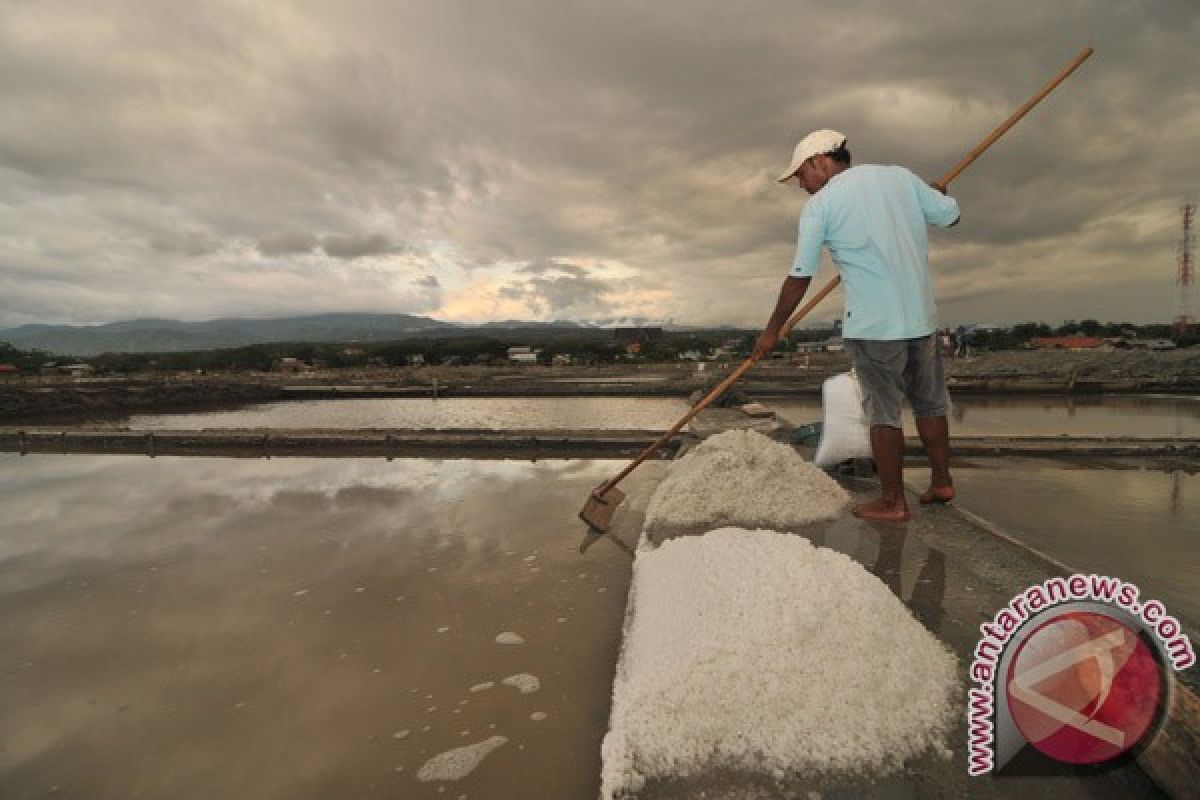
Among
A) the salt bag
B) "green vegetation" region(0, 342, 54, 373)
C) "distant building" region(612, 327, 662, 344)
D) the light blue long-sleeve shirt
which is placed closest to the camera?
the light blue long-sleeve shirt

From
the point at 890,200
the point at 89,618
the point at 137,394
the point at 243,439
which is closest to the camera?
the point at 890,200

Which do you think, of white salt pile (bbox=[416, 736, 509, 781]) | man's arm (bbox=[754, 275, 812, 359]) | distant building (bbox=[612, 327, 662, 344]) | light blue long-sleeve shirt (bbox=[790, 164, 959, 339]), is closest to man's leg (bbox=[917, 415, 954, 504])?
light blue long-sleeve shirt (bbox=[790, 164, 959, 339])

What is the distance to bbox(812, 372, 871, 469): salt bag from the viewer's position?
3344mm

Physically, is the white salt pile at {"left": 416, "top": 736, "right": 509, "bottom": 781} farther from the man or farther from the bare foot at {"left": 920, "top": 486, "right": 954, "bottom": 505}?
the bare foot at {"left": 920, "top": 486, "right": 954, "bottom": 505}

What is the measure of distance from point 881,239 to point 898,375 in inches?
23.5

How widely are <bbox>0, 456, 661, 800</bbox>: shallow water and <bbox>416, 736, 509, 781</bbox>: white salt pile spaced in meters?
0.03

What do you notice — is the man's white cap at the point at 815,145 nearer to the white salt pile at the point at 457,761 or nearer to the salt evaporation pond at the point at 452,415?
the white salt pile at the point at 457,761

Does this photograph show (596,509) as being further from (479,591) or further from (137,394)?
(137,394)

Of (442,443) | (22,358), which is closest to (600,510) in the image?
(442,443)

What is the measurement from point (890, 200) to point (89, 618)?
13.5 ft

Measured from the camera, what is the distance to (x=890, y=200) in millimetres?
2436

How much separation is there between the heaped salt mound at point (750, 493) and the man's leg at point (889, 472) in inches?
9.4

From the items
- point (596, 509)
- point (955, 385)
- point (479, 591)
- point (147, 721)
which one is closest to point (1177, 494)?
point (596, 509)

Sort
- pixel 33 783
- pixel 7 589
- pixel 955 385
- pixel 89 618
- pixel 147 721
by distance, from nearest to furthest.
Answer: pixel 33 783
pixel 147 721
pixel 89 618
pixel 7 589
pixel 955 385
